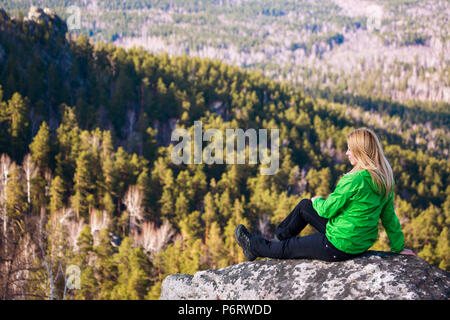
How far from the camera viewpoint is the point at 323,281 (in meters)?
4.72

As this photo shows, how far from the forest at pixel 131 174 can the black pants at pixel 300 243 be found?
18.1 metres

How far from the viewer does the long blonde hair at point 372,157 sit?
4.72 m

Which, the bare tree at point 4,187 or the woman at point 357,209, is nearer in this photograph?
the woman at point 357,209

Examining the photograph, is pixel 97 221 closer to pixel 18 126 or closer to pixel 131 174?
pixel 131 174

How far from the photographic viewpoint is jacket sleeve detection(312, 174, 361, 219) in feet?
15.5

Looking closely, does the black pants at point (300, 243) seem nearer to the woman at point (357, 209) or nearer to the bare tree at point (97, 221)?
the woman at point (357, 209)

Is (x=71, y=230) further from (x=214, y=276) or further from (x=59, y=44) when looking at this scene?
(x=59, y=44)

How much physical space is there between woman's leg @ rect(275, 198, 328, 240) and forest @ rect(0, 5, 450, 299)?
1823 centimetres

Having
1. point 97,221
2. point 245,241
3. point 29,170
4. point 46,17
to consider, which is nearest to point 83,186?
point 97,221

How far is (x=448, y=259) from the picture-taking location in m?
39.8

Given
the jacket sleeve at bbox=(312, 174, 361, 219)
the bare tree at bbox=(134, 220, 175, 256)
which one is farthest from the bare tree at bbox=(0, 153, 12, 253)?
the jacket sleeve at bbox=(312, 174, 361, 219)

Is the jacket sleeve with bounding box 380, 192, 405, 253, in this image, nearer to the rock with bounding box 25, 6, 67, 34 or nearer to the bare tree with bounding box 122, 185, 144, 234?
the bare tree with bounding box 122, 185, 144, 234

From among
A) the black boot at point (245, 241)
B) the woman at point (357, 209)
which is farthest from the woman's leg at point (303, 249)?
the black boot at point (245, 241)

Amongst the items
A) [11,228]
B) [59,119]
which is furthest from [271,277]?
[59,119]
